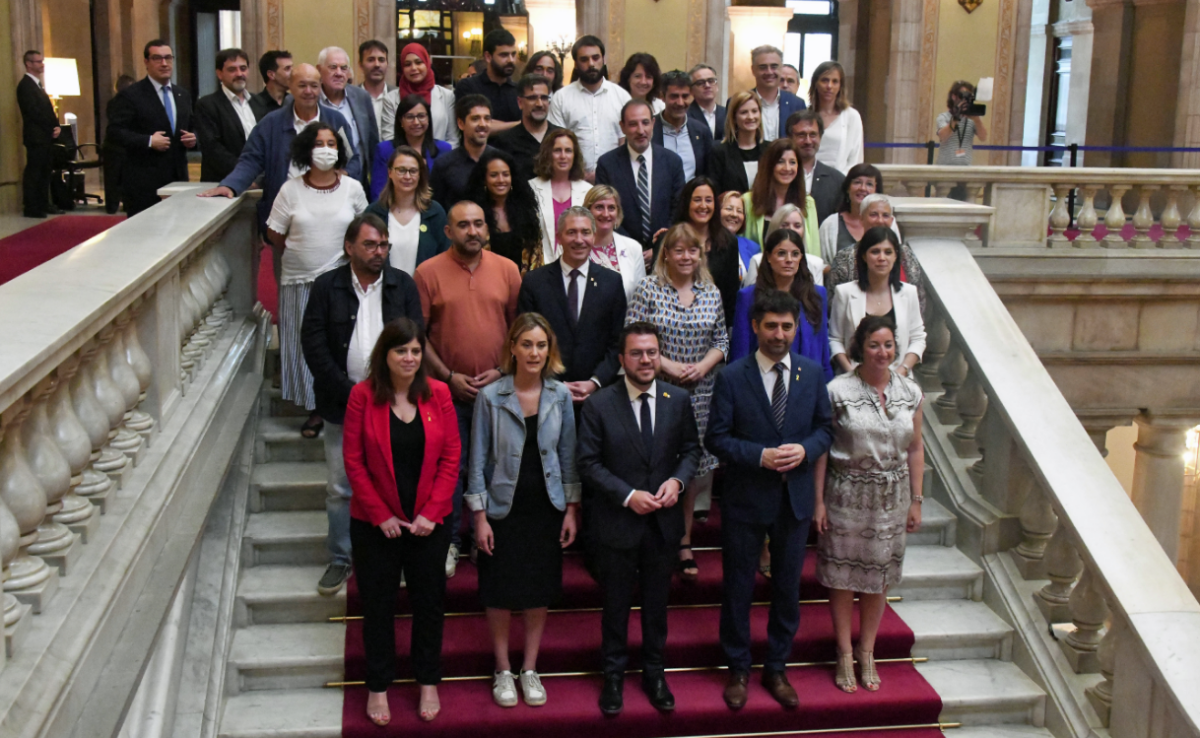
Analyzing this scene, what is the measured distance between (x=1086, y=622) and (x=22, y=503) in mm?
4191

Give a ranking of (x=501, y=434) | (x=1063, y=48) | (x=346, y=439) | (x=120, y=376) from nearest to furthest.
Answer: (x=120, y=376) → (x=346, y=439) → (x=501, y=434) → (x=1063, y=48)

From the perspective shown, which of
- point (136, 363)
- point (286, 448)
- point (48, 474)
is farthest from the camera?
point (286, 448)

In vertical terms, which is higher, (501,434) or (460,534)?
(501,434)

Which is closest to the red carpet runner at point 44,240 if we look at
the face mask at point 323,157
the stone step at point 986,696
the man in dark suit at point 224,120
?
the man in dark suit at point 224,120

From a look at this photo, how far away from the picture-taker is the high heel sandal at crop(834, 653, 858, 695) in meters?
5.12

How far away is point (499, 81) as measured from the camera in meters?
7.38

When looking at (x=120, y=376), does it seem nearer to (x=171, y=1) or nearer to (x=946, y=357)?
(x=946, y=357)

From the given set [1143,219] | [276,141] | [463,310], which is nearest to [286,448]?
[463,310]

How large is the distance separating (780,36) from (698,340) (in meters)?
14.5

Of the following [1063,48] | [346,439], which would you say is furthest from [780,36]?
[346,439]

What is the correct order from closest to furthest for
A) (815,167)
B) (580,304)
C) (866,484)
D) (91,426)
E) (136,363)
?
(91,426), (136,363), (866,484), (580,304), (815,167)

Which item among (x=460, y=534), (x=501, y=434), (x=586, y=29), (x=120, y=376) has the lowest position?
(x=460, y=534)

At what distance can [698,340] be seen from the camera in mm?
5379

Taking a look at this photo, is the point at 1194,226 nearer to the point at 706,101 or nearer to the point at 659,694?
the point at 706,101
